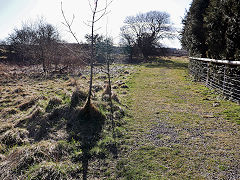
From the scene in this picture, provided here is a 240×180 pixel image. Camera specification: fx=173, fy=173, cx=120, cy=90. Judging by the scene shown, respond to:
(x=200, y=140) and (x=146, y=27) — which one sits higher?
(x=146, y=27)

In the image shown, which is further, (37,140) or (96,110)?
(96,110)

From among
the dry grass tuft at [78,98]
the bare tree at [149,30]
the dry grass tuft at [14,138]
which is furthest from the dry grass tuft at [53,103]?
the bare tree at [149,30]

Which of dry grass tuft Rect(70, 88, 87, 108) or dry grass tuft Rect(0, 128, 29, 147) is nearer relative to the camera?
dry grass tuft Rect(0, 128, 29, 147)

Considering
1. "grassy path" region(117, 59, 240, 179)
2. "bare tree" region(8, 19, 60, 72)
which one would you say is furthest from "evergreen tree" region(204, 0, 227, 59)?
Answer: "bare tree" region(8, 19, 60, 72)

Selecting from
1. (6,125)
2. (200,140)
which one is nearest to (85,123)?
(6,125)

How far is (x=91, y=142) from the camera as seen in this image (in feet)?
11.4

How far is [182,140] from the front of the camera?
11.4 feet

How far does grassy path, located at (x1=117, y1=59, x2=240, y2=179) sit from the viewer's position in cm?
259

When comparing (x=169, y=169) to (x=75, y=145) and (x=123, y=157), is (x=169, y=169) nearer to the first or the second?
(x=123, y=157)

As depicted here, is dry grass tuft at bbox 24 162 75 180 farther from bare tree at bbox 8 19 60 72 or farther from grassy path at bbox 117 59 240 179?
bare tree at bbox 8 19 60 72

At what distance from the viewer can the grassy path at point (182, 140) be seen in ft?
8.51

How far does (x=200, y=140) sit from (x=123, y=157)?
1599mm

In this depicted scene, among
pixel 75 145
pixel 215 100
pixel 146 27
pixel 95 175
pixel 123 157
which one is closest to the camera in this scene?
pixel 95 175

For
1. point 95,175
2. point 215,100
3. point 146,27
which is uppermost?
point 146,27
